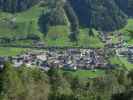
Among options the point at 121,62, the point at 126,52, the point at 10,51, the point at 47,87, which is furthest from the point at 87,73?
the point at 47,87

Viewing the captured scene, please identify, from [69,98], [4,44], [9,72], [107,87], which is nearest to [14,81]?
[9,72]

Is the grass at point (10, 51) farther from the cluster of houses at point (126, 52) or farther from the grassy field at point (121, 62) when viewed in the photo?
the cluster of houses at point (126, 52)

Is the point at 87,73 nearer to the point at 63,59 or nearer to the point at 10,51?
the point at 63,59

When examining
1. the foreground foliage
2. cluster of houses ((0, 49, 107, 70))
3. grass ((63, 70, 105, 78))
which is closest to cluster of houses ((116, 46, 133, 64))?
cluster of houses ((0, 49, 107, 70))

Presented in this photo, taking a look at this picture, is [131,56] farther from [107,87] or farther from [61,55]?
[107,87]

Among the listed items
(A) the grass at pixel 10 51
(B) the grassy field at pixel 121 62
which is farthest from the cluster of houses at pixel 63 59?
(A) the grass at pixel 10 51

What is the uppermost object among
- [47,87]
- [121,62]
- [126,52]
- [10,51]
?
[47,87]

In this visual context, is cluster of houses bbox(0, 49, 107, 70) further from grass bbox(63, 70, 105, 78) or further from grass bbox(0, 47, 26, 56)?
grass bbox(63, 70, 105, 78)

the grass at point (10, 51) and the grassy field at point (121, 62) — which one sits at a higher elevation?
the grass at point (10, 51)

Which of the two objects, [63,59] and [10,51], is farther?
[10,51]
